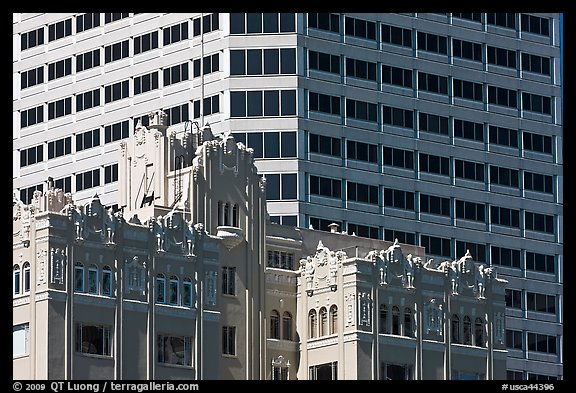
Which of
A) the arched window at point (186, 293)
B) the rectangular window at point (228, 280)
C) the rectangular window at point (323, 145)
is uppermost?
the rectangular window at point (323, 145)

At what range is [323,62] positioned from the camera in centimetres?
19412

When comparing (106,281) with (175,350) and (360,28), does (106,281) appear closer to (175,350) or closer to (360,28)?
(175,350)

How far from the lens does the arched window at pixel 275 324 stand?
15450 centimetres

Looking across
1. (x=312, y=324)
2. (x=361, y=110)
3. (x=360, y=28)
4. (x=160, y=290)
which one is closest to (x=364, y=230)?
(x=361, y=110)

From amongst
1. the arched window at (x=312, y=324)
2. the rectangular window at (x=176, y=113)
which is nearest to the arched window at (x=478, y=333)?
the arched window at (x=312, y=324)

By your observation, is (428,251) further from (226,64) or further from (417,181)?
(226,64)

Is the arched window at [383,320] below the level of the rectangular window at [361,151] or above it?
below

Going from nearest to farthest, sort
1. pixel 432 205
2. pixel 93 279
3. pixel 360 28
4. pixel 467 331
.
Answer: pixel 93 279, pixel 467 331, pixel 360 28, pixel 432 205

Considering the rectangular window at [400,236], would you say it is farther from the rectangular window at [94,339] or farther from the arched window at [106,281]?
the rectangular window at [94,339]

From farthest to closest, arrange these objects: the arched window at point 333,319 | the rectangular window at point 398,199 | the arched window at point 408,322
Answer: the rectangular window at point 398,199 → the arched window at point 408,322 → the arched window at point 333,319

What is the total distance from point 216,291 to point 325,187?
43.3 metres

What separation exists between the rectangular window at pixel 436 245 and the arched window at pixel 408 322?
38.8 metres

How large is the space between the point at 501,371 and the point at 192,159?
25655mm

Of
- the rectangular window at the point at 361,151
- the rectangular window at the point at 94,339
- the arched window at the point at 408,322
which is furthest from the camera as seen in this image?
the rectangular window at the point at 361,151
